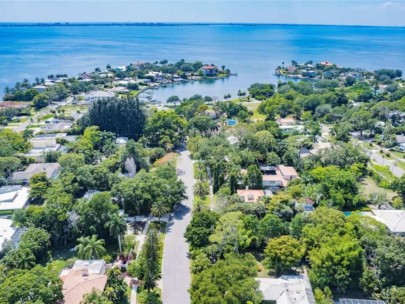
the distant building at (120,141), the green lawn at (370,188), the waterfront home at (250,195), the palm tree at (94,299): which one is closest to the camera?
the palm tree at (94,299)

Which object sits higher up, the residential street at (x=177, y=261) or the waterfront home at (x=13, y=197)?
the waterfront home at (x=13, y=197)

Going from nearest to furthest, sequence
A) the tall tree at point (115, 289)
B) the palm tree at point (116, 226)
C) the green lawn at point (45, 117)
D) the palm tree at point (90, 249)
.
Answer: the tall tree at point (115, 289), the palm tree at point (90, 249), the palm tree at point (116, 226), the green lawn at point (45, 117)

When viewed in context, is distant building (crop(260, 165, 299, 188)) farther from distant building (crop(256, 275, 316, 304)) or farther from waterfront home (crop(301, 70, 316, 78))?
waterfront home (crop(301, 70, 316, 78))

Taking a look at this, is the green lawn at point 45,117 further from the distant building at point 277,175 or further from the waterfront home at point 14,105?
the distant building at point 277,175

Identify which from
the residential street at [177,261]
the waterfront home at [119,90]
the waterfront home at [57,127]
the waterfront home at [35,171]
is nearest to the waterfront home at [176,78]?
the waterfront home at [119,90]

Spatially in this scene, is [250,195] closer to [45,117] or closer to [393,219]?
[393,219]

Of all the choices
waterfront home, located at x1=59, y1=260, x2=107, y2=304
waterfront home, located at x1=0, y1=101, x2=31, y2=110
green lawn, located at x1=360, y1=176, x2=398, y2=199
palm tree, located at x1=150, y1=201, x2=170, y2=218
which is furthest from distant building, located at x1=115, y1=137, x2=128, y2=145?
green lawn, located at x1=360, y1=176, x2=398, y2=199
